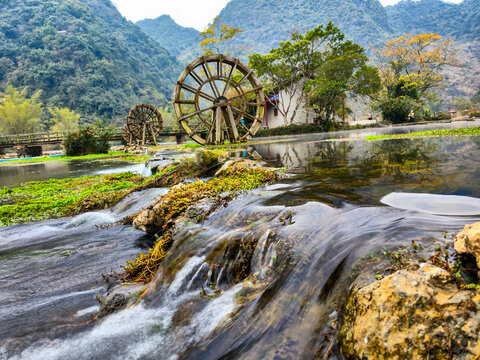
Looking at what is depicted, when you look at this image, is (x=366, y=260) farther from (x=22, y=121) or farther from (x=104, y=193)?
(x=22, y=121)

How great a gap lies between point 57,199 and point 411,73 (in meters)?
44.0

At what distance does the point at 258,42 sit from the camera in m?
170

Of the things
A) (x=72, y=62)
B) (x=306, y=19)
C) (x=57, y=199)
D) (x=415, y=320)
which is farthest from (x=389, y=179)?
(x=306, y=19)

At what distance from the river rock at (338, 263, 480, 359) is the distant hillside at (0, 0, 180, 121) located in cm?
7648

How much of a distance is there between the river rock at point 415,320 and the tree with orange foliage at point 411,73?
40788 mm

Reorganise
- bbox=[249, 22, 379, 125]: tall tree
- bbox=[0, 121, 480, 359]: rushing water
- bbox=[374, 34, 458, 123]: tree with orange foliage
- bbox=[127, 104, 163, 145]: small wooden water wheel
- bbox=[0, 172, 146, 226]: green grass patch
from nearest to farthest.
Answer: bbox=[0, 121, 480, 359]: rushing water
bbox=[0, 172, 146, 226]: green grass patch
bbox=[249, 22, 379, 125]: tall tree
bbox=[127, 104, 163, 145]: small wooden water wheel
bbox=[374, 34, 458, 123]: tree with orange foliage

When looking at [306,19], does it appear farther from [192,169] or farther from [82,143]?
[192,169]

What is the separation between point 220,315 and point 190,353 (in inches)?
13.2

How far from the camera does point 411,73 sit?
37438 millimetres

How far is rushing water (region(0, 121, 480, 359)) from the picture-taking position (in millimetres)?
1864

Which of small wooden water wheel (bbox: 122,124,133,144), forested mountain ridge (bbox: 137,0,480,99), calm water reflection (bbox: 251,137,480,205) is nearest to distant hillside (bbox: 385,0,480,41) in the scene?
forested mountain ridge (bbox: 137,0,480,99)

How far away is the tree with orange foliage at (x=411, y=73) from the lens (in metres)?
36.2

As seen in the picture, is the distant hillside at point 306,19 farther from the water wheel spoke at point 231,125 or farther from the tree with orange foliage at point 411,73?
the water wheel spoke at point 231,125

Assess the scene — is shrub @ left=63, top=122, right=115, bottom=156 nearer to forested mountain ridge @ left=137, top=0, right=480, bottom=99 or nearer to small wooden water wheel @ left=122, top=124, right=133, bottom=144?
small wooden water wheel @ left=122, top=124, right=133, bottom=144
